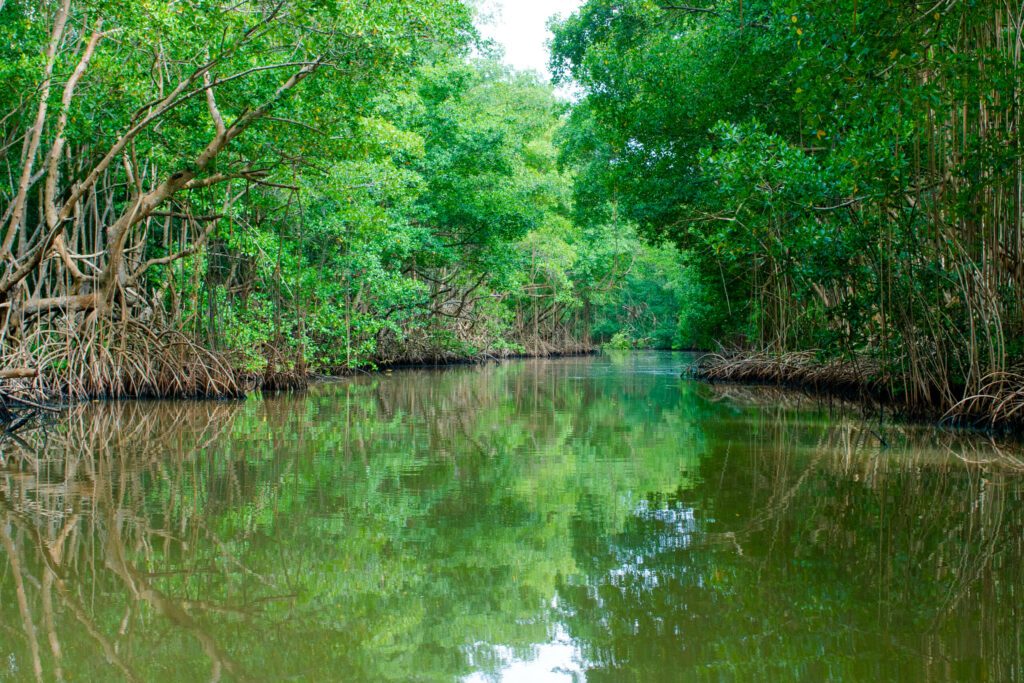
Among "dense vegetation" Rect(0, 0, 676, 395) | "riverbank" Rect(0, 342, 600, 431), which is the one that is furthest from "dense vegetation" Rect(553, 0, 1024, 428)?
"riverbank" Rect(0, 342, 600, 431)

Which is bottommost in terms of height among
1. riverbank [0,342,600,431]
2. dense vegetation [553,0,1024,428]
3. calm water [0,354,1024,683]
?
calm water [0,354,1024,683]

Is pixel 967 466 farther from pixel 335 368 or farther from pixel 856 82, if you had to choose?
pixel 335 368

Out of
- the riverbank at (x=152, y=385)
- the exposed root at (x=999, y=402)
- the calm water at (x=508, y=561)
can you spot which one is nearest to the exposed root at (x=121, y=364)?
the riverbank at (x=152, y=385)

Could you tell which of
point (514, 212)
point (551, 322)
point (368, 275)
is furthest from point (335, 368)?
point (551, 322)

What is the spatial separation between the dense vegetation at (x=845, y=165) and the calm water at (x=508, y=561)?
62.4 inches

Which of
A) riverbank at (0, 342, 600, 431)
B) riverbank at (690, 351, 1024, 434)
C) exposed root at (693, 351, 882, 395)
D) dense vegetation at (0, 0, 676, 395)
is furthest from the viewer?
exposed root at (693, 351, 882, 395)

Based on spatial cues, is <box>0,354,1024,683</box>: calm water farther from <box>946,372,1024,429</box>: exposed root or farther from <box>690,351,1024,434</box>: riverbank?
<box>690,351,1024,434</box>: riverbank

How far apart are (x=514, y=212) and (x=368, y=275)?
188 inches

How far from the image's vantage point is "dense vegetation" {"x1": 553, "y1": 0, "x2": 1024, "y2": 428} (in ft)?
20.1

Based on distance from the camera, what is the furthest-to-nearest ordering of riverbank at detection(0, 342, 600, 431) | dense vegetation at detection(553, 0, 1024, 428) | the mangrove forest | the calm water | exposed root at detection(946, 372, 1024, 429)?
riverbank at detection(0, 342, 600, 431) < exposed root at detection(946, 372, 1024, 429) < dense vegetation at detection(553, 0, 1024, 428) < the mangrove forest < the calm water

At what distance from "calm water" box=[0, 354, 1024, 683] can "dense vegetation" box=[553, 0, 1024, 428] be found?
5.20ft

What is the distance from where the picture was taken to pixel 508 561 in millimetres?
3404

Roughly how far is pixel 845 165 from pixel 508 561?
714 centimetres

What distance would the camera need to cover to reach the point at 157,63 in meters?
9.51
